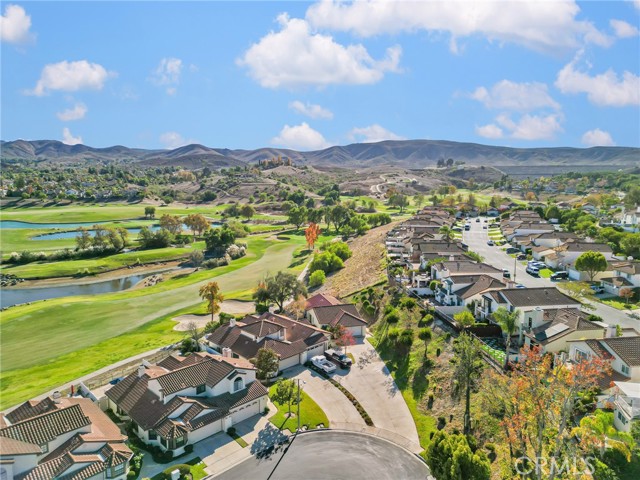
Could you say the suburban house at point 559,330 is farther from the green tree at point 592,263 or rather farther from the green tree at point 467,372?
the green tree at point 592,263

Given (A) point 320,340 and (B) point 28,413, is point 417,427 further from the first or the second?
(B) point 28,413

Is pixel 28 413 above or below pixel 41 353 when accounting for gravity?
above

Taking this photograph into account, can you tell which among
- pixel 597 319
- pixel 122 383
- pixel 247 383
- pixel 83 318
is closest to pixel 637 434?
pixel 597 319

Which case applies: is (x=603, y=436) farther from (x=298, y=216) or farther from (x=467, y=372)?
(x=298, y=216)

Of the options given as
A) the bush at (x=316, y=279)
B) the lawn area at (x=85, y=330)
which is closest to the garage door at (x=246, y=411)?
the lawn area at (x=85, y=330)

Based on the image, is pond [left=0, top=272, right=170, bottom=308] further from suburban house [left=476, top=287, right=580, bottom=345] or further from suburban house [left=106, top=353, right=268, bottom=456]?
suburban house [left=476, top=287, right=580, bottom=345]

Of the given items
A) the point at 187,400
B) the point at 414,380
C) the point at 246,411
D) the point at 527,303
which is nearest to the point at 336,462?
the point at 246,411
